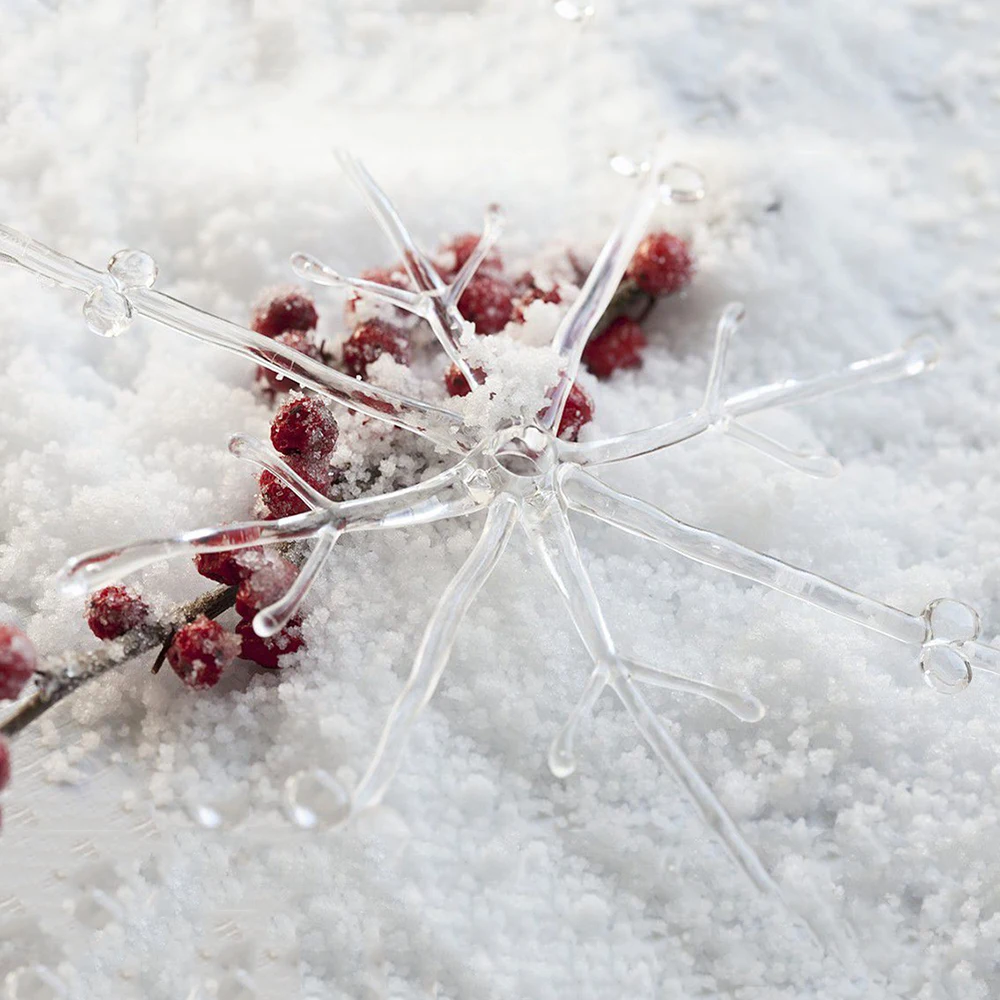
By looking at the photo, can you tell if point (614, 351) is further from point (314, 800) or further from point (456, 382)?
point (314, 800)

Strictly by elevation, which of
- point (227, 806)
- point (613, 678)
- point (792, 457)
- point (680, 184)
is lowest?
point (227, 806)

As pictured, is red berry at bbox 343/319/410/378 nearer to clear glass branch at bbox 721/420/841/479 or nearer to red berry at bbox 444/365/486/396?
red berry at bbox 444/365/486/396

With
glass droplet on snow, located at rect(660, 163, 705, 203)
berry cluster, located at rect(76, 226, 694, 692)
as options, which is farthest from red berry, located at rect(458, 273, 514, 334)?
glass droplet on snow, located at rect(660, 163, 705, 203)

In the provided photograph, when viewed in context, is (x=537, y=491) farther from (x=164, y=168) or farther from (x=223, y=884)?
(x=164, y=168)

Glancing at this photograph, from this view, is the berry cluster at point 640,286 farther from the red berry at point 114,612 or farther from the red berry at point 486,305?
the red berry at point 114,612

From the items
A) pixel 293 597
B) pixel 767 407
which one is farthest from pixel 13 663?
pixel 767 407
